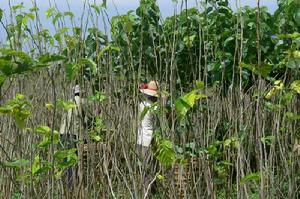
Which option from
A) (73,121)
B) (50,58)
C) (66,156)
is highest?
(50,58)

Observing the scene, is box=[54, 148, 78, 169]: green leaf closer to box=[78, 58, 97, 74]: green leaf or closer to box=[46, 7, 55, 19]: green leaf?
box=[78, 58, 97, 74]: green leaf

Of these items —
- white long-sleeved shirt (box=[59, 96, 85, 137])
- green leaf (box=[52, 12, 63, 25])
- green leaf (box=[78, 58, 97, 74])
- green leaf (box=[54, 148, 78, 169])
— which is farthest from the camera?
green leaf (box=[52, 12, 63, 25])

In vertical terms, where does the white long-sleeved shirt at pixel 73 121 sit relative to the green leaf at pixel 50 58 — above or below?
below

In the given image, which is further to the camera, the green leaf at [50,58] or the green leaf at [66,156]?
the green leaf at [66,156]

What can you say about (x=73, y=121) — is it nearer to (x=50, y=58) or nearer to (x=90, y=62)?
→ (x=90, y=62)

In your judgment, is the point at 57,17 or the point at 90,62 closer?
the point at 90,62

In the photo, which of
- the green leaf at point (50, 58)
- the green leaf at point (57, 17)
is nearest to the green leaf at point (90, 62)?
the green leaf at point (50, 58)

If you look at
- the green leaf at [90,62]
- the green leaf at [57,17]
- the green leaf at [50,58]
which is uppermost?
the green leaf at [57,17]

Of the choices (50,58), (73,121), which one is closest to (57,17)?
(73,121)

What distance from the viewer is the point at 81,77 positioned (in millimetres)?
2402

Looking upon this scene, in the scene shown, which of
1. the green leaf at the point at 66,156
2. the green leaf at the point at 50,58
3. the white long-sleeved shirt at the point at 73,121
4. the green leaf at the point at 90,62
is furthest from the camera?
the white long-sleeved shirt at the point at 73,121

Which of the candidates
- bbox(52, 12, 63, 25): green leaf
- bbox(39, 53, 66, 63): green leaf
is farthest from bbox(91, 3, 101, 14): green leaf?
bbox(39, 53, 66, 63): green leaf

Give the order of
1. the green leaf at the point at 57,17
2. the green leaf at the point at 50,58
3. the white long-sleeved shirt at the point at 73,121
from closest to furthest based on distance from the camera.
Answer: the green leaf at the point at 50,58, the white long-sleeved shirt at the point at 73,121, the green leaf at the point at 57,17

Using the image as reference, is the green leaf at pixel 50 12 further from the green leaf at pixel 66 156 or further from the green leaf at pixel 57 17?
the green leaf at pixel 66 156
